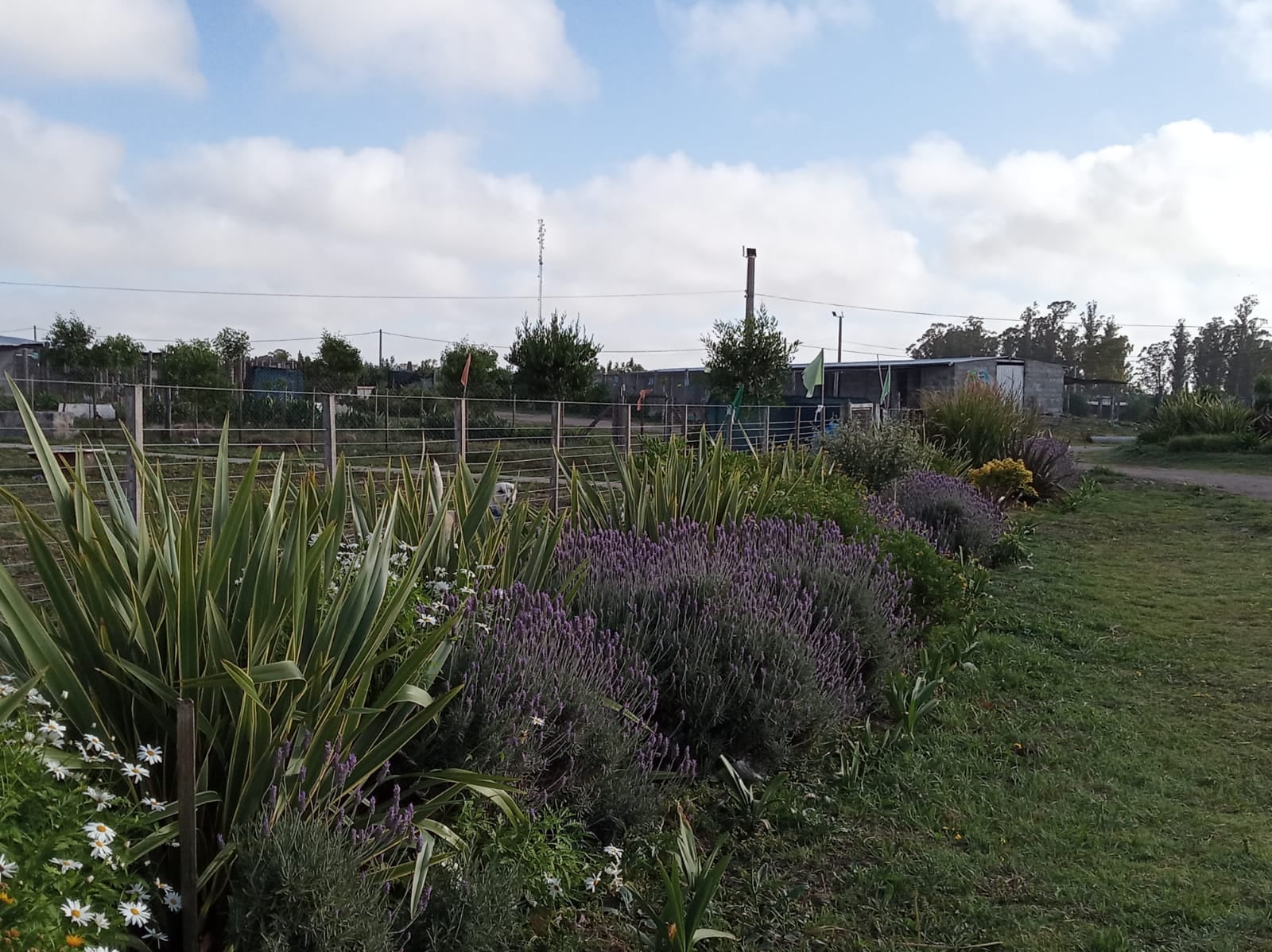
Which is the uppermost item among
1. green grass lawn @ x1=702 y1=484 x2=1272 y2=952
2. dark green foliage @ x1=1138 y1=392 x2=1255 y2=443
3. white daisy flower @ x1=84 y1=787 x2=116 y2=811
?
dark green foliage @ x1=1138 y1=392 x2=1255 y2=443

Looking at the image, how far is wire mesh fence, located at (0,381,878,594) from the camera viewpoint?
502 centimetres

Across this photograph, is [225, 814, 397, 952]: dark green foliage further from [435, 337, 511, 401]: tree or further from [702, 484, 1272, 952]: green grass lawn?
[435, 337, 511, 401]: tree

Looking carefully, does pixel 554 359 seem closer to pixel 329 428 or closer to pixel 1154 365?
pixel 329 428

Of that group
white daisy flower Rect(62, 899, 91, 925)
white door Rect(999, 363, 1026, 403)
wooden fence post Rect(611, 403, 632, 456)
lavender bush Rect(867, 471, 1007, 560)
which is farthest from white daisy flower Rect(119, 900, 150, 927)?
white door Rect(999, 363, 1026, 403)

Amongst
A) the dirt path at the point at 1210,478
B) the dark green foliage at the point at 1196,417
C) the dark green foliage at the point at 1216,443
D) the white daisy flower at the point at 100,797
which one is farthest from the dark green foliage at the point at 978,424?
the white daisy flower at the point at 100,797

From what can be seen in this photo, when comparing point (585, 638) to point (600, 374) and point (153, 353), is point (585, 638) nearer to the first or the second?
point (153, 353)

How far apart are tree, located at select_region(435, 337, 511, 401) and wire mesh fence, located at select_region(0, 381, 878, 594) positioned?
1.43 m

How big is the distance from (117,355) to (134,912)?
134 ft

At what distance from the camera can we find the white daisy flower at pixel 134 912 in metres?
1.60

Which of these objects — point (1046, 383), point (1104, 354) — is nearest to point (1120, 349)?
point (1104, 354)

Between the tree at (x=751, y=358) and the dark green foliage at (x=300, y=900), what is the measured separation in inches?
974

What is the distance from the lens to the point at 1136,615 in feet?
21.2

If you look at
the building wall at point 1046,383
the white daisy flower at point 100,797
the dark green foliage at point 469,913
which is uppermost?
the building wall at point 1046,383

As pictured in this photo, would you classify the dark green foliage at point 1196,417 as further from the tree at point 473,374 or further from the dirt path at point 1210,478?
the tree at point 473,374
